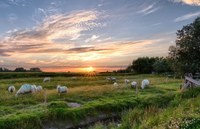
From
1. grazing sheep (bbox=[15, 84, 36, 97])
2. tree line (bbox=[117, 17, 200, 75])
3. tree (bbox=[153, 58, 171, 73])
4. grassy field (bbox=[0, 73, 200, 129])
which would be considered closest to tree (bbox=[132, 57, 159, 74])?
→ tree (bbox=[153, 58, 171, 73])

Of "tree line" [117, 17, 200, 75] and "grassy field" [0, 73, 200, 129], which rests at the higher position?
"tree line" [117, 17, 200, 75]

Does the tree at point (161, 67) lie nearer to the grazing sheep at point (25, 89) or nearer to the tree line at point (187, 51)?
the tree line at point (187, 51)

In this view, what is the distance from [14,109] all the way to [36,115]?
190 inches

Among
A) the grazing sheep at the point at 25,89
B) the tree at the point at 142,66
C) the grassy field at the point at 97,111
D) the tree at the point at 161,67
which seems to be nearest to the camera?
the grassy field at the point at 97,111

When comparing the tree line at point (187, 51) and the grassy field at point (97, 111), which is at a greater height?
the tree line at point (187, 51)

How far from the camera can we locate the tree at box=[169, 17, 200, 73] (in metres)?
45.4

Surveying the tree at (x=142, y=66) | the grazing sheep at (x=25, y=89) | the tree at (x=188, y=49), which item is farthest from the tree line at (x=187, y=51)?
the tree at (x=142, y=66)

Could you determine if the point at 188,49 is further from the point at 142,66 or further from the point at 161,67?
the point at 142,66

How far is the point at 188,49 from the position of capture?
4572 cm

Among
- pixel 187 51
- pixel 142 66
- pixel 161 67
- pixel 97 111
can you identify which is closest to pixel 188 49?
pixel 187 51

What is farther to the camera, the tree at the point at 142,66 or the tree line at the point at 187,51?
the tree at the point at 142,66

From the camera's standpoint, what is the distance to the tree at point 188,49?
45.4 meters

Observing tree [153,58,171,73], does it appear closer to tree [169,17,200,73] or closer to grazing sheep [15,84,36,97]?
tree [169,17,200,73]

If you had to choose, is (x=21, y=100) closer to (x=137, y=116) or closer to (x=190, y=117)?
(x=137, y=116)
